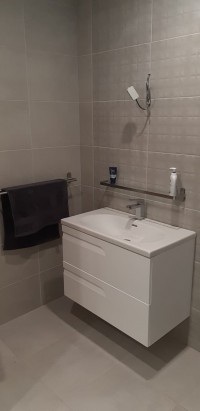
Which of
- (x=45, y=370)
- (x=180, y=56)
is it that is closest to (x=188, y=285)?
(x=45, y=370)

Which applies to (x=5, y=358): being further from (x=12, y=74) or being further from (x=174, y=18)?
(x=174, y=18)

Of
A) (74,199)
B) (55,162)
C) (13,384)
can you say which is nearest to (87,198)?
(74,199)

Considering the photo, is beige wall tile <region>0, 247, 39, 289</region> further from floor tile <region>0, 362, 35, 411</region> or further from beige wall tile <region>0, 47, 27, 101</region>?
beige wall tile <region>0, 47, 27, 101</region>

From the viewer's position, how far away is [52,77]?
220 cm

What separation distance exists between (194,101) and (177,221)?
2.16 ft

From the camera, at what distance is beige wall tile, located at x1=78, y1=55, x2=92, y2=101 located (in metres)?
2.25

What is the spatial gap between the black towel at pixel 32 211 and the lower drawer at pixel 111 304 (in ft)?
1.16

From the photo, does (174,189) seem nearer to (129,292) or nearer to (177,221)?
(177,221)

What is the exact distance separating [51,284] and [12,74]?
148 cm

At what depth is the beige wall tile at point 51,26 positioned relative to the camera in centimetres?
203

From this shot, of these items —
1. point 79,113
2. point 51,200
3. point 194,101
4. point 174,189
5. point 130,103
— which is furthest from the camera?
point 79,113

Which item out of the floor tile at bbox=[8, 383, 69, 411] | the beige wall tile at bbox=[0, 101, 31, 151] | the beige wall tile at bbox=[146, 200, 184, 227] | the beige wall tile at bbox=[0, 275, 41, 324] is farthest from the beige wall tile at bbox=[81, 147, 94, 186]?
the floor tile at bbox=[8, 383, 69, 411]

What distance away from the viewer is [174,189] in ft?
5.97

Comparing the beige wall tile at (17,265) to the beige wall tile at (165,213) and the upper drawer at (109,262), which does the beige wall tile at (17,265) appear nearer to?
the upper drawer at (109,262)
